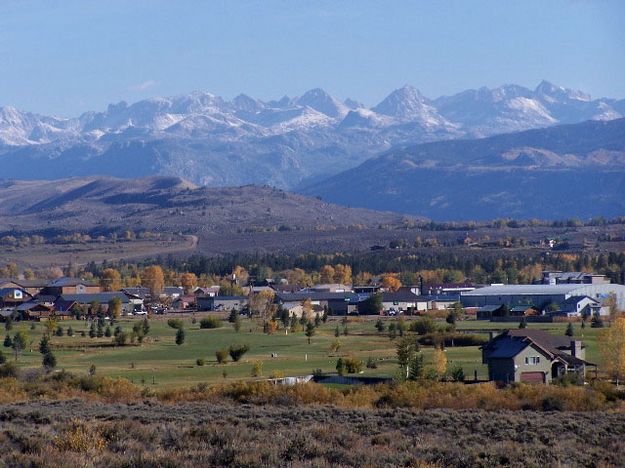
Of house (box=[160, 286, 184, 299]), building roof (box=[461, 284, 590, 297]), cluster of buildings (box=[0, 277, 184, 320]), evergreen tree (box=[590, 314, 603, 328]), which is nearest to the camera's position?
evergreen tree (box=[590, 314, 603, 328])

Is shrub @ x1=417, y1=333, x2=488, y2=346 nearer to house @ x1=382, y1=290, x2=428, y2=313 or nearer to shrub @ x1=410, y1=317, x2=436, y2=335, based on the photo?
shrub @ x1=410, y1=317, x2=436, y2=335

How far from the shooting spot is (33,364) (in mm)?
59844

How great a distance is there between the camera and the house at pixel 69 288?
12519cm

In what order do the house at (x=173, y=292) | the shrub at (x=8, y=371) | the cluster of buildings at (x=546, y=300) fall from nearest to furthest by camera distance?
1. the shrub at (x=8, y=371)
2. the cluster of buildings at (x=546, y=300)
3. the house at (x=173, y=292)

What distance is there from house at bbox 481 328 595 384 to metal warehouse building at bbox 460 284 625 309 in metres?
55.9

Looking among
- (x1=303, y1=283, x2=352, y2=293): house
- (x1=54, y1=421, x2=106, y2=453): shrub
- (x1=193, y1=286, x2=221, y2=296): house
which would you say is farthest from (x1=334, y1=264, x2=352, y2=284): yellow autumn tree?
(x1=54, y1=421, x2=106, y2=453): shrub

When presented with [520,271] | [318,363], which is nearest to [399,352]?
[318,363]

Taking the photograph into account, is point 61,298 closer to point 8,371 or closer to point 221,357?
point 221,357

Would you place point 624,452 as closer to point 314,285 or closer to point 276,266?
point 314,285

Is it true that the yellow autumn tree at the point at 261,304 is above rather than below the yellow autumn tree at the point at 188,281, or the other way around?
below

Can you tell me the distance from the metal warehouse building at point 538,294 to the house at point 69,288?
122 feet

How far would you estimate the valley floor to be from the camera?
71.0 ft

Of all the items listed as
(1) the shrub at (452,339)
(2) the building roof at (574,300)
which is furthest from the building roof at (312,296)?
(1) the shrub at (452,339)

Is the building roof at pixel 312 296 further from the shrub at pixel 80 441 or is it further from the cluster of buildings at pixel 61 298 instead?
the shrub at pixel 80 441
